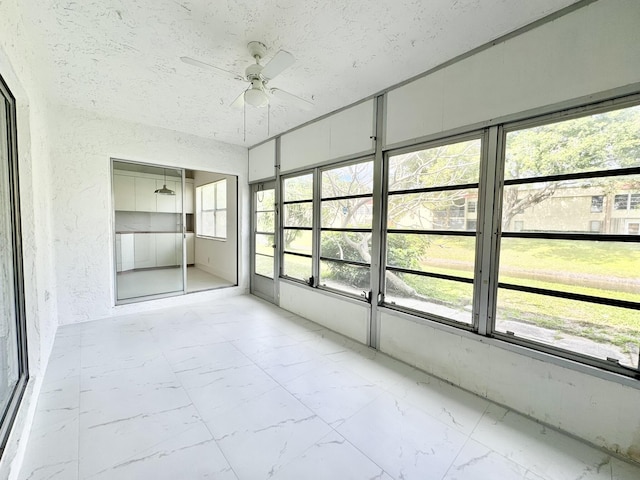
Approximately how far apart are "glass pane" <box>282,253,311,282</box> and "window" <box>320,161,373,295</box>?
309mm

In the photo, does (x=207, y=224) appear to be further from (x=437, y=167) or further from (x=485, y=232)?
(x=485, y=232)

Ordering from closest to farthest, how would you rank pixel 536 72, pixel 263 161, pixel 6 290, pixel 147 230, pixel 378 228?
1. pixel 6 290
2. pixel 536 72
3. pixel 378 228
4. pixel 147 230
5. pixel 263 161

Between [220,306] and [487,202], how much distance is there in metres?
4.15

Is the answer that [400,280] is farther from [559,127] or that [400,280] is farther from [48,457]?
[48,457]

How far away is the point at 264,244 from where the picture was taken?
5129 millimetres

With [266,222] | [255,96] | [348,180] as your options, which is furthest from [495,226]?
[266,222]

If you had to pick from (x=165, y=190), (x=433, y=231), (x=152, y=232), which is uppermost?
(x=165, y=190)

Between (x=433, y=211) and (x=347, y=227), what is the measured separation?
114 cm

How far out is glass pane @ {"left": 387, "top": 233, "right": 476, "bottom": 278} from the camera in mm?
2406

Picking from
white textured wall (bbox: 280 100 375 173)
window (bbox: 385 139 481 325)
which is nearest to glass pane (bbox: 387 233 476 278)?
window (bbox: 385 139 481 325)

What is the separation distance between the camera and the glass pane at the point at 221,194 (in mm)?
6176

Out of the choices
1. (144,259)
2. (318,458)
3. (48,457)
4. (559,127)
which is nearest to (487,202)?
(559,127)

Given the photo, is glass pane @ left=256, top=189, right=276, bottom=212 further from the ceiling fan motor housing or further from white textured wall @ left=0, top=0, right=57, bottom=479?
white textured wall @ left=0, top=0, right=57, bottom=479

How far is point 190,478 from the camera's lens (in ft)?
4.85
